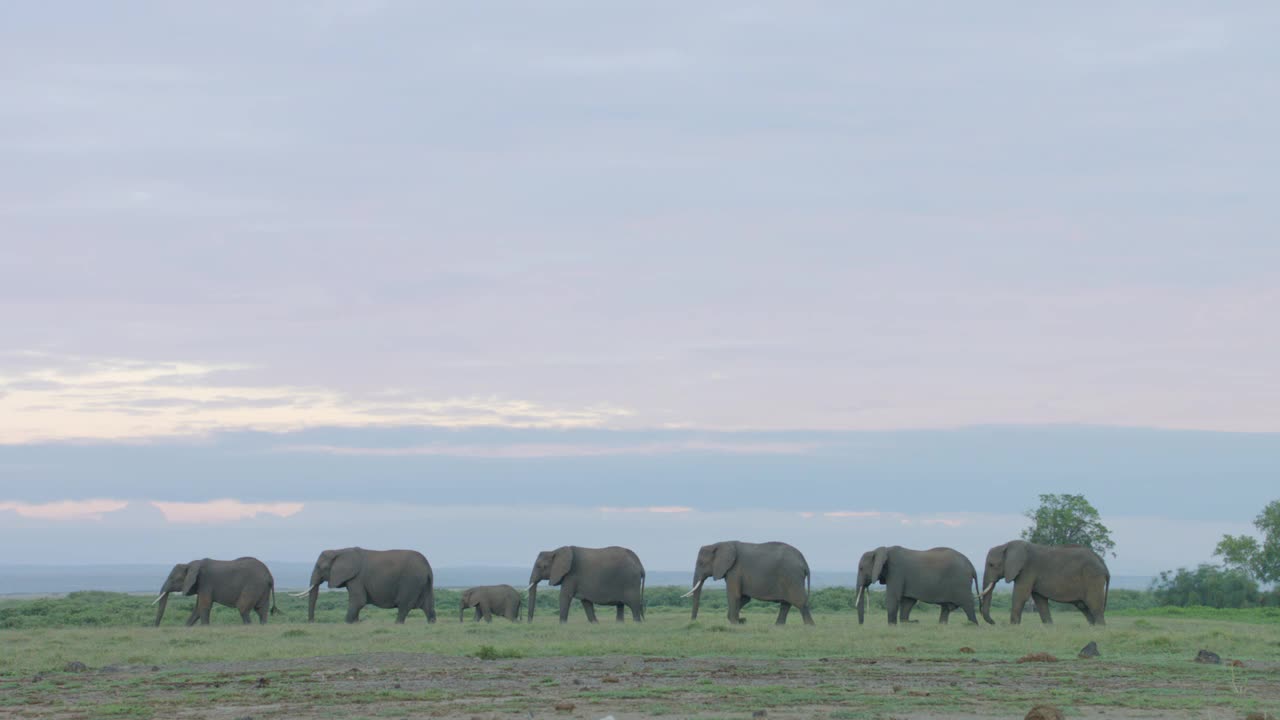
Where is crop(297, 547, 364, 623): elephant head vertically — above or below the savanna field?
above

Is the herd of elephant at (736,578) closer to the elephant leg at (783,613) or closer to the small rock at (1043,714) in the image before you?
the elephant leg at (783,613)

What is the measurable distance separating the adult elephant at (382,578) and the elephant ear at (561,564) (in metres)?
4.15

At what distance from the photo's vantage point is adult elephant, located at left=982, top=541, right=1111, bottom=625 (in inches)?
1556

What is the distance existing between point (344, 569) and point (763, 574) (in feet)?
42.2

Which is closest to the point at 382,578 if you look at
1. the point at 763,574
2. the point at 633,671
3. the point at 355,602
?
the point at 355,602

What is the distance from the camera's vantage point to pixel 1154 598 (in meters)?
68.3

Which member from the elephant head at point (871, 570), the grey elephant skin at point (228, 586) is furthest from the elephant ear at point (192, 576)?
the elephant head at point (871, 570)

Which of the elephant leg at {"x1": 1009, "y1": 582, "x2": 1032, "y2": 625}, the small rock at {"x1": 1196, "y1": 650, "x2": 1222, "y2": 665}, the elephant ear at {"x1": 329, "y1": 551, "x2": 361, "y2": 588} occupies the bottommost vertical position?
the small rock at {"x1": 1196, "y1": 650, "x2": 1222, "y2": 665}

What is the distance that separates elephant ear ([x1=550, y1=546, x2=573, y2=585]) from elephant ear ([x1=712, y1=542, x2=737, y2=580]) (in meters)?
4.19

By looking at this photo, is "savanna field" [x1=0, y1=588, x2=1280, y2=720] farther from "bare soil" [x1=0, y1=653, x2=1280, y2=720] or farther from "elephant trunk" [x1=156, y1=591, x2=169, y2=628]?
"elephant trunk" [x1=156, y1=591, x2=169, y2=628]

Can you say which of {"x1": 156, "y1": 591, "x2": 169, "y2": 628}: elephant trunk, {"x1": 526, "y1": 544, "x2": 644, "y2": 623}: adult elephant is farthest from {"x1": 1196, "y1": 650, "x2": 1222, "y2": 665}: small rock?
{"x1": 156, "y1": 591, "x2": 169, "y2": 628}: elephant trunk

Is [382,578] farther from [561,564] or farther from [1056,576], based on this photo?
[1056,576]

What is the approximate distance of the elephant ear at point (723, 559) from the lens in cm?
4106

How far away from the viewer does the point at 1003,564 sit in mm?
41250
